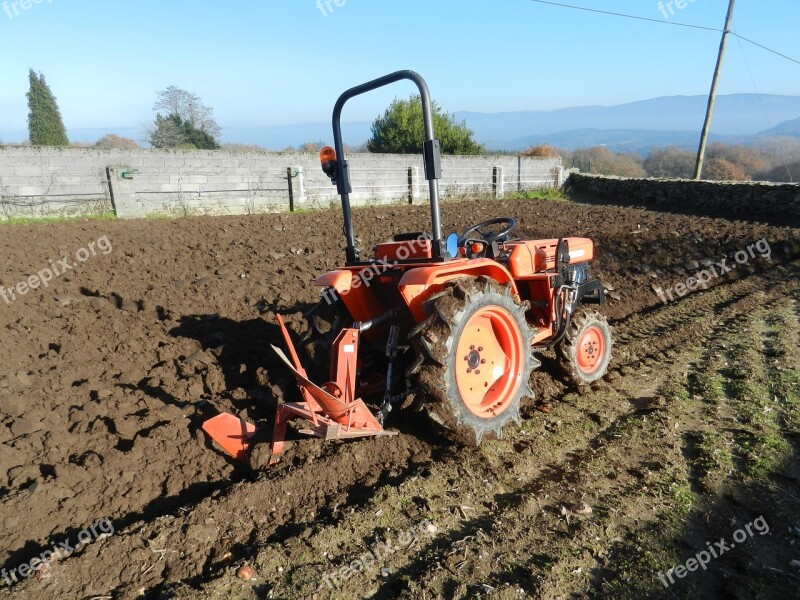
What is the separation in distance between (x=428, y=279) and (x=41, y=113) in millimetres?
39929

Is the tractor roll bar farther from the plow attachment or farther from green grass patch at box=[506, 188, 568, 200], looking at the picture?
green grass patch at box=[506, 188, 568, 200]

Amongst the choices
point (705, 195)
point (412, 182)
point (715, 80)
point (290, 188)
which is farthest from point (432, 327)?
point (715, 80)

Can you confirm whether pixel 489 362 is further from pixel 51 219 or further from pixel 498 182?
pixel 498 182

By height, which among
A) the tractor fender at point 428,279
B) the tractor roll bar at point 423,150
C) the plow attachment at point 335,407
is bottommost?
the plow attachment at point 335,407

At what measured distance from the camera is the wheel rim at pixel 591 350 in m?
4.53

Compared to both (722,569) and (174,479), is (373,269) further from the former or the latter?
(722,569)

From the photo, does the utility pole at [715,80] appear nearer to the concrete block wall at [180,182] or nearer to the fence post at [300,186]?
the concrete block wall at [180,182]

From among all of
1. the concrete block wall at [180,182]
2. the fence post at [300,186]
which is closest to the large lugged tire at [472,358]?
the concrete block wall at [180,182]

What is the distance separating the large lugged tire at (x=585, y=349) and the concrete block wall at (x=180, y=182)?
39.5 feet

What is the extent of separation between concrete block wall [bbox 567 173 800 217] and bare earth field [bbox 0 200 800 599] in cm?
911

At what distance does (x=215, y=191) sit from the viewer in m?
15.0

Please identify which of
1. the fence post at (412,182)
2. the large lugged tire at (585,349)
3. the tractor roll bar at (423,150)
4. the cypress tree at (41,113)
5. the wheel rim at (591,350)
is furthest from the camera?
the cypress tree at (41,113)

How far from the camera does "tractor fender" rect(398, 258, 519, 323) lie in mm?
3123

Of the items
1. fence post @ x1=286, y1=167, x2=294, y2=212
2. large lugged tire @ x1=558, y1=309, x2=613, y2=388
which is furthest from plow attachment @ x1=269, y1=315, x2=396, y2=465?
fence post @ x1=286, y1=167, x2=294, y2=212
